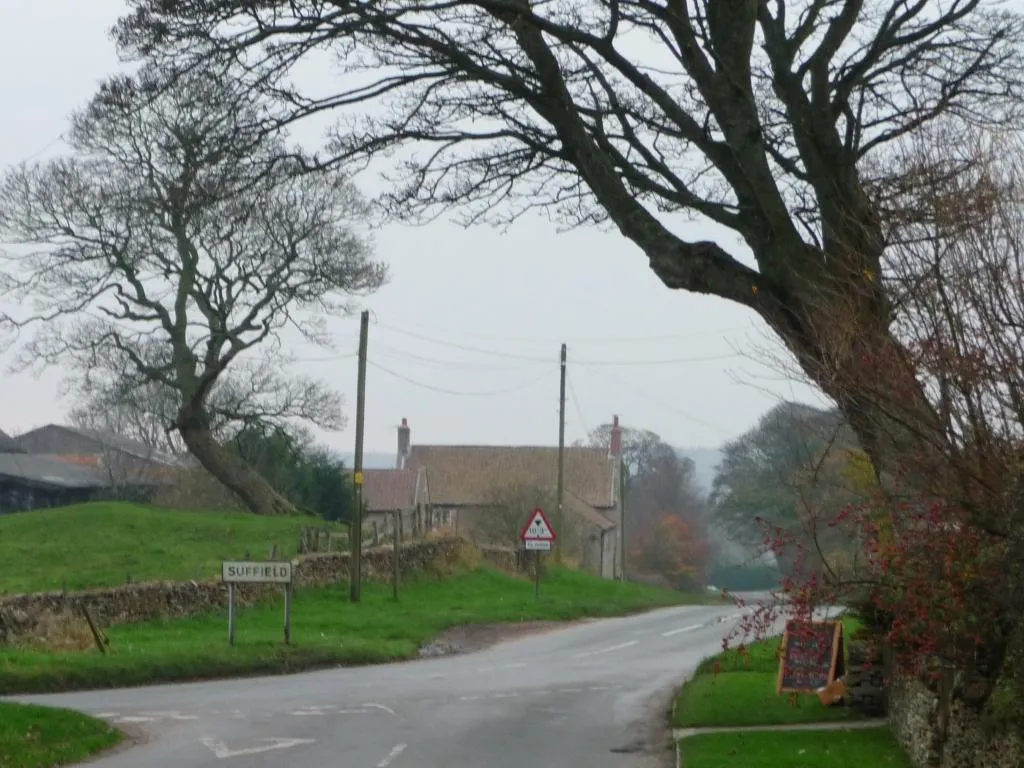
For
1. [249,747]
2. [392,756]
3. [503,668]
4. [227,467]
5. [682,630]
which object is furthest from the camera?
[227,467]

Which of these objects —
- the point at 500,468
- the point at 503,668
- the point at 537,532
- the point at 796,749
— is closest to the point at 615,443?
the point at 500,468

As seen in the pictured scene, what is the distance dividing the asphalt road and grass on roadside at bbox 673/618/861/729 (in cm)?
46

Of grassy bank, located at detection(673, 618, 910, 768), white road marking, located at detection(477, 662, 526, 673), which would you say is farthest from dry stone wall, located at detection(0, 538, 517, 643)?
grassy bank, located at detection(673, 618, 910, 768)

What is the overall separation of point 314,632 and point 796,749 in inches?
679

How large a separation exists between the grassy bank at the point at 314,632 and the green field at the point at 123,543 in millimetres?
2284

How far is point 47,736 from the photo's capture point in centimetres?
1484

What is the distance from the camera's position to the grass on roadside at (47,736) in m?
13.9

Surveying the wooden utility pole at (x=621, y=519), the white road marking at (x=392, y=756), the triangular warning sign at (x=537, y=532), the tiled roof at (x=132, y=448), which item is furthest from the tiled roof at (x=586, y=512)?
the white road marking at (x=392, y=756)

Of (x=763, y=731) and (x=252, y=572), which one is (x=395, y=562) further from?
(x=763, y=731)

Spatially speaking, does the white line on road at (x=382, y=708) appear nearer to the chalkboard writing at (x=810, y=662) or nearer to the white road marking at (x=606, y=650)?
the chalkboard writing at (x=810, y=662)

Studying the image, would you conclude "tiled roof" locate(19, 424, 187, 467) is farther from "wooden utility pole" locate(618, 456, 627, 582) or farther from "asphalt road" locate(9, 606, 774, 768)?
"asphalt road" locate(9, 606, 774, 768)

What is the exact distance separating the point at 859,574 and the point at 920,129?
401 cm

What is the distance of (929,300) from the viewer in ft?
36.0

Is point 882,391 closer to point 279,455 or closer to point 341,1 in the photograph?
point 341,1
